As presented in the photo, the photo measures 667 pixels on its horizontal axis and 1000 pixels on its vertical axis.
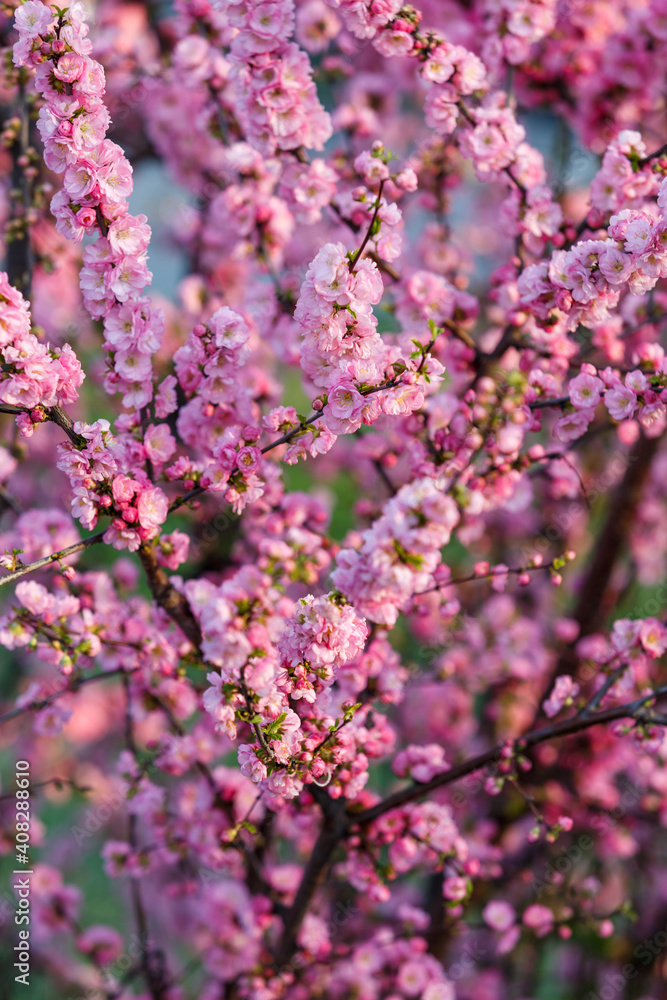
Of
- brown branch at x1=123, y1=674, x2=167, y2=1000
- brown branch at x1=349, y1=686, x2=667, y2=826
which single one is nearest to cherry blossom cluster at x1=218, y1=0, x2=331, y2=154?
brown branch at x1=349, y1=686, x2=667, y2=826

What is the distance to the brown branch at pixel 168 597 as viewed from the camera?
74.4 inches

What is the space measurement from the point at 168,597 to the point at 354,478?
3178mm

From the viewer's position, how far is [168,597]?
1.99 metres

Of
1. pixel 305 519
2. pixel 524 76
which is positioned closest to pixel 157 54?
pixel 524 76

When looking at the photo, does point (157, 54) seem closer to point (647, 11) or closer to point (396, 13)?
point (647, 11)

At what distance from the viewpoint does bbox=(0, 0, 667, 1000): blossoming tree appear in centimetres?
167

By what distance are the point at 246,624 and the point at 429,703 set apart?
316 centimetres

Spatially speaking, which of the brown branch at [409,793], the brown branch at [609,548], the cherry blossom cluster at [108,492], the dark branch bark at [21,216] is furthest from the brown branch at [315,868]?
the brown branch at [609,548]

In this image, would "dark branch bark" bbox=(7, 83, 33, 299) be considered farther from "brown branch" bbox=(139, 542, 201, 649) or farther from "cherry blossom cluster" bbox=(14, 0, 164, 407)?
"brown branch" bbox=(139, 542, 201, 649)

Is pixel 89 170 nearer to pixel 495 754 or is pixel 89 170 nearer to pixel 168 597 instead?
pixel 168 597

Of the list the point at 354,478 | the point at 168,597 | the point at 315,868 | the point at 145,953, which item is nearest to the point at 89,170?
the point at 168,597

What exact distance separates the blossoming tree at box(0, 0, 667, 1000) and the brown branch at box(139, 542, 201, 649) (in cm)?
1

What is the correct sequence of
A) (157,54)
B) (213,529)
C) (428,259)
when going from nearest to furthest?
1. (428,259)
2. (213,529)
3. (157,54)

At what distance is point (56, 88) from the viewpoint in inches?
64.7
